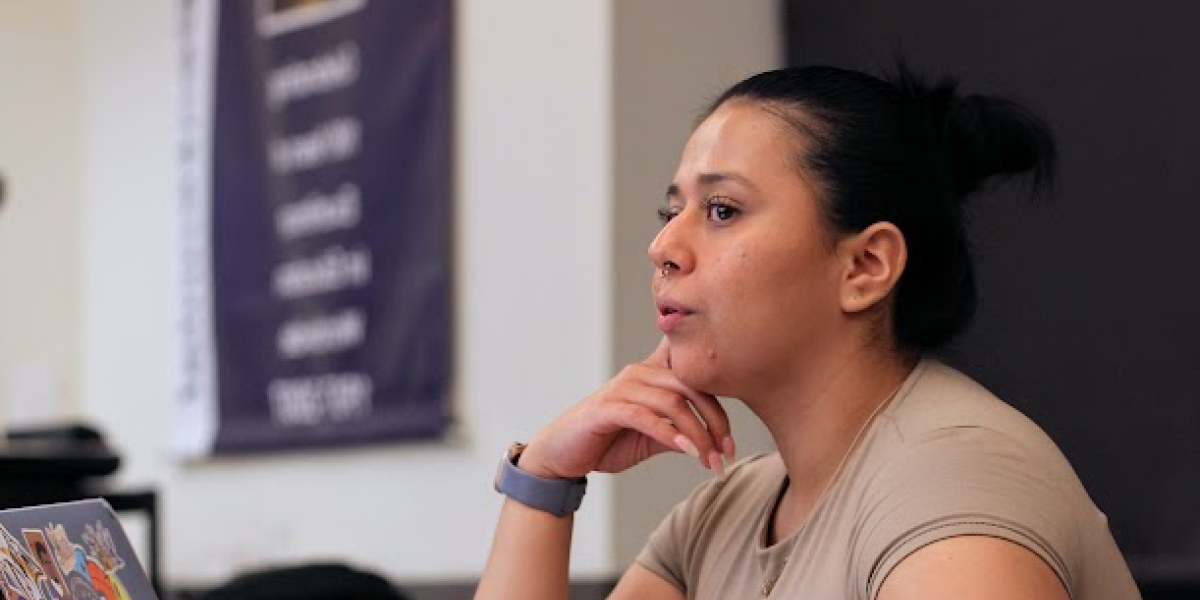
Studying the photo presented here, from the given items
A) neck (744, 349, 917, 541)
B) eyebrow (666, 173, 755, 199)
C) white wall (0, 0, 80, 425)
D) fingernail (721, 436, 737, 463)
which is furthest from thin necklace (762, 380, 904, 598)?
white wall (0, 0, 80, 425)

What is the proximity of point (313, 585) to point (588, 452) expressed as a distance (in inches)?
11.5

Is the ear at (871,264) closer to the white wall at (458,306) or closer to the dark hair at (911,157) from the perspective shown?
the dark hair at (911,157)

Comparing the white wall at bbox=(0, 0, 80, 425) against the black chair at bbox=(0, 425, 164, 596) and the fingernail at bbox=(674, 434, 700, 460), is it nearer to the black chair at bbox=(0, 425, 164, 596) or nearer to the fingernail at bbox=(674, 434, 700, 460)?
the black chair at bbox=(0, 425, 164, 596)

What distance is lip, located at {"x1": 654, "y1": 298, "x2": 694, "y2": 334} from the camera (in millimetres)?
1526

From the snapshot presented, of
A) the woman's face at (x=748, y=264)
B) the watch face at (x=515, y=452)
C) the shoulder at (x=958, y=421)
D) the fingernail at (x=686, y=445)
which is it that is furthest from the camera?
the watch face at (x=515, y=452)

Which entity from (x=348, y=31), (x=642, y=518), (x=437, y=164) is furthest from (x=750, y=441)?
(x=348, y=31)

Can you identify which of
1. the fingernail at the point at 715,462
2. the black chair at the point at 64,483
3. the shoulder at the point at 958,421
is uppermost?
the shoulder at the point at 958,421

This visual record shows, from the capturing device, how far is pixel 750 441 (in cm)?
260

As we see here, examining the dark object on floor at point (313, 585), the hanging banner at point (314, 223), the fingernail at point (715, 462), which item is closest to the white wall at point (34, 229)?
the hanging banner at point (314, 223)

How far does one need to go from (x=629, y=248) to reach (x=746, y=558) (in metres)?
1.94

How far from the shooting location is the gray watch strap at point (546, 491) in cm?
177

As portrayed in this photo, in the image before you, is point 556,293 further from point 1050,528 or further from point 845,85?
point 1050,528

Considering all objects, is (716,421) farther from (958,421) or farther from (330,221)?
(330,221)

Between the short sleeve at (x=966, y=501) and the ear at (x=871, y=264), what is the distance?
0.56ft
